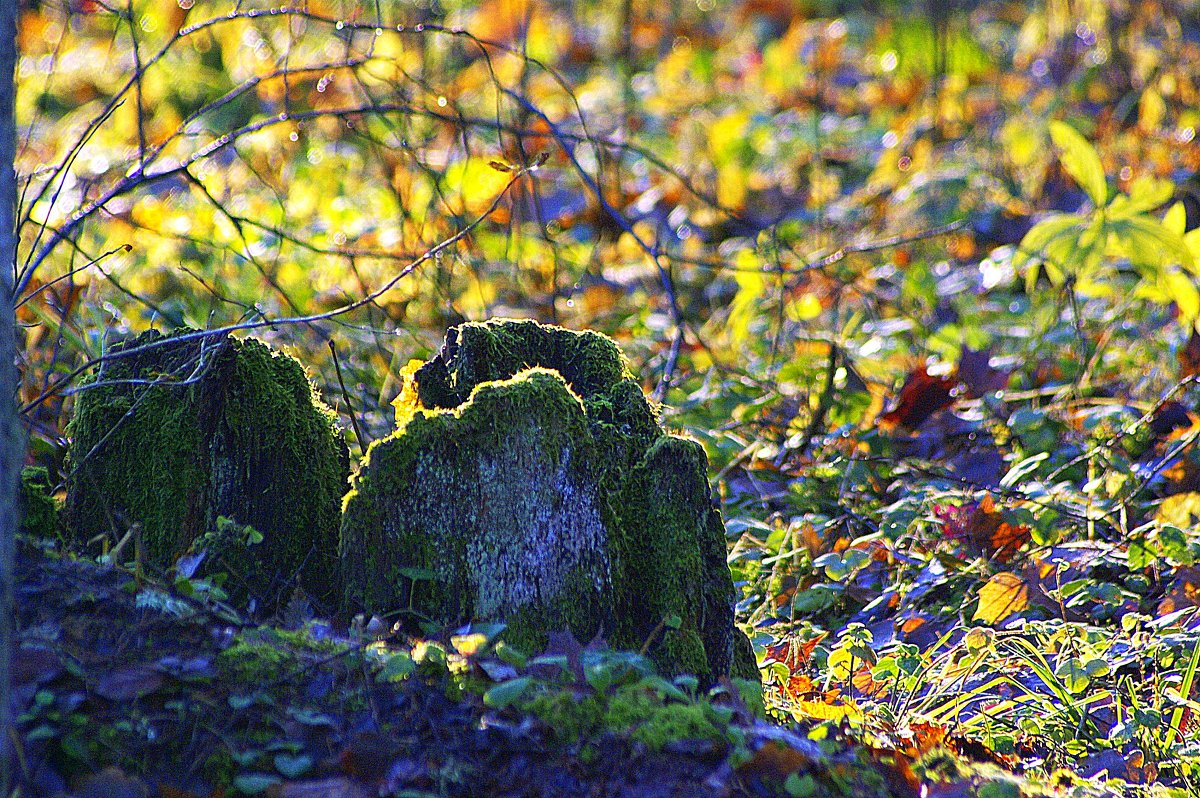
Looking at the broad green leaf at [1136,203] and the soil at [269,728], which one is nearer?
the soil at [269,728]

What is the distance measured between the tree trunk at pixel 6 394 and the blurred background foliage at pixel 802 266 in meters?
1.05

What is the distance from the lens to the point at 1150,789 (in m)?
2.43

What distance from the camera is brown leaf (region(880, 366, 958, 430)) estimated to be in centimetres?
436

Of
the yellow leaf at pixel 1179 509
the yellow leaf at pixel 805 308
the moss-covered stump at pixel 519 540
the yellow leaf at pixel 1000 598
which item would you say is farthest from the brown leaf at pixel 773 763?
the yellow leaf at pixel 805 308

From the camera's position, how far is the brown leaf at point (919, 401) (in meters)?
4.36

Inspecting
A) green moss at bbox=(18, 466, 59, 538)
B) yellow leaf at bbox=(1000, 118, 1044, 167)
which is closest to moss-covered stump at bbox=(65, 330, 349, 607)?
green moss at bbox=(18, 466, 59, 538)

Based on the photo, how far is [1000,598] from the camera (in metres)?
3.12

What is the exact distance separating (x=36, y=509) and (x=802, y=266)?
14.2 feet

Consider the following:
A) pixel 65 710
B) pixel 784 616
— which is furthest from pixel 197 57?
pixel 65 710

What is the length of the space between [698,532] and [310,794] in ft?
3.43

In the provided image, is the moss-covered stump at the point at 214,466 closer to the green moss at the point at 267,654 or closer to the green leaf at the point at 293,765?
the green moss at the point at 267,654

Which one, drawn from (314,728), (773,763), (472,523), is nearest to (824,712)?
(773,763)

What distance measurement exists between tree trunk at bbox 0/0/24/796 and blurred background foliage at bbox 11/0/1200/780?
1.05m

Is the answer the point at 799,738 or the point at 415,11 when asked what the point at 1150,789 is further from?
the point at 415,11
